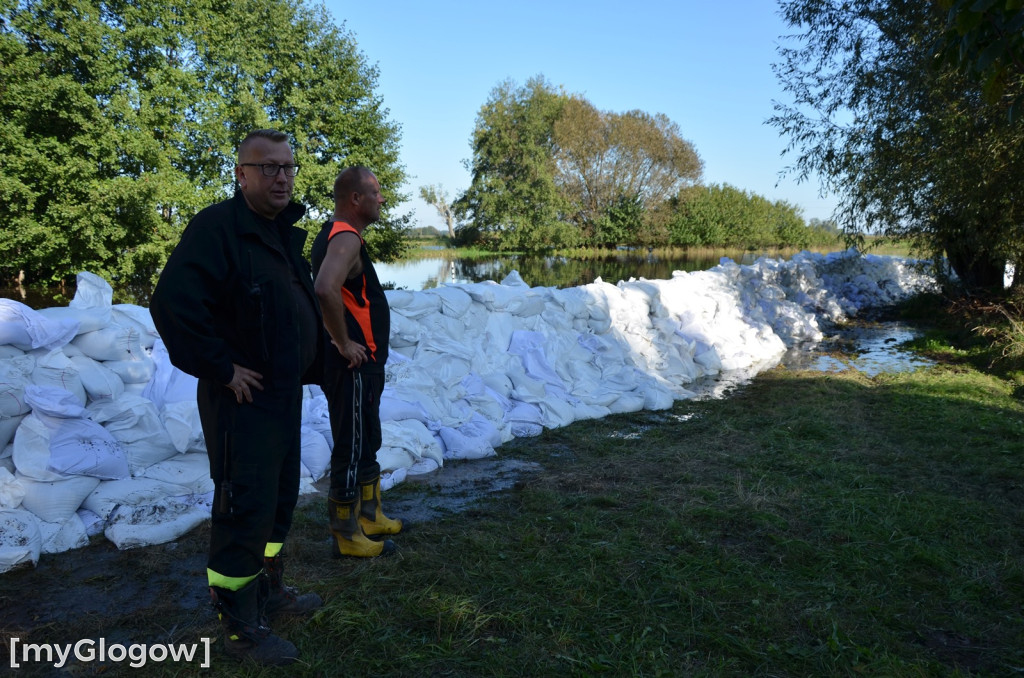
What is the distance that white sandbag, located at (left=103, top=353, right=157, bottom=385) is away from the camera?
13.3ft

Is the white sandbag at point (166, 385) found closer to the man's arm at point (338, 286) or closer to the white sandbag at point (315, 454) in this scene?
the white sandbag at point (315, 454)

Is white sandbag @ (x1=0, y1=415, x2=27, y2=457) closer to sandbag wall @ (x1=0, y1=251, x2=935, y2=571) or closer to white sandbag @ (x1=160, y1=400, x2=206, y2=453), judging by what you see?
sandbag wall @ (x1=0, y1=251, x2=935, y2=571)

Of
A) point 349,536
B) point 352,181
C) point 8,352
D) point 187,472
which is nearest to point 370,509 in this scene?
point 349,536

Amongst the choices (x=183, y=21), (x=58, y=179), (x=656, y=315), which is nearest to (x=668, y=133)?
(x=183, y=21)

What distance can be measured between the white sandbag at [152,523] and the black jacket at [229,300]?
1.51 m

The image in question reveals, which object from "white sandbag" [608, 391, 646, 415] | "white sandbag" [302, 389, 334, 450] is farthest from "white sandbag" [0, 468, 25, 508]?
"white sandbag" [608, 391, 646, 415]

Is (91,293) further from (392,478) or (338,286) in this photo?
(338,286)

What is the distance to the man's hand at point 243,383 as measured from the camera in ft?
6.77

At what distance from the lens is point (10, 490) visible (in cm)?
323

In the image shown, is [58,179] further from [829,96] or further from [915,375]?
[915,375]

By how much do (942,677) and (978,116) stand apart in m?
6.17

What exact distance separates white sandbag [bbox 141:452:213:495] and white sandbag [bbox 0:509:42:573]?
23.7 inches

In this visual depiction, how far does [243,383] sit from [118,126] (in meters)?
19.0

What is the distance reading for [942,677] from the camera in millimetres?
2188
